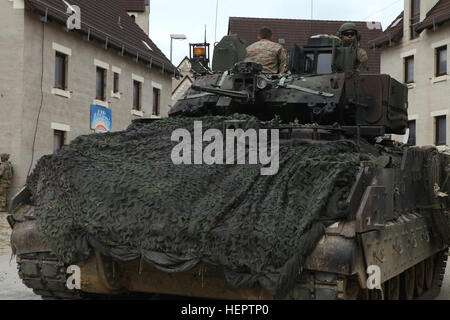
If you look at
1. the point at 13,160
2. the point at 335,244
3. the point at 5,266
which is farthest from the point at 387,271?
the point at 13,160

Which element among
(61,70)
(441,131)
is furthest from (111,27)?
(441,131)

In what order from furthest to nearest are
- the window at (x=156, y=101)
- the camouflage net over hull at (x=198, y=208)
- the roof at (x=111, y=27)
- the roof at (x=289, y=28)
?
1. the roof at (x=289, y=28)
2. the window at (x=156, y=101)
3. the roof at (x=111, y=27)
4. the camouflage net over hull at (x=198, y=208)

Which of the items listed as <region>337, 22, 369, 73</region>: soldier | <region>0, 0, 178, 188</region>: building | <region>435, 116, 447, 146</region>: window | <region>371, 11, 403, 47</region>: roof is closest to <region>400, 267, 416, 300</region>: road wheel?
<region>337, 22, 369, 73</region>: soldier

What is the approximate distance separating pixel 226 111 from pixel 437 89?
56.4 feet

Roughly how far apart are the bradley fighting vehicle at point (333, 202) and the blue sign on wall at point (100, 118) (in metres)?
13.2

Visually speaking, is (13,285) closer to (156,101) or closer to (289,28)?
(156,101)

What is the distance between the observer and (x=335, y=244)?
4559 mm

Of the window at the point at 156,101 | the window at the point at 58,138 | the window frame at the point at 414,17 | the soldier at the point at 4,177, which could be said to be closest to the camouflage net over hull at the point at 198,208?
the soldier at the point at 4,177

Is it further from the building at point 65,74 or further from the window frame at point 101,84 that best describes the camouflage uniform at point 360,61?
the window frame at point 101,84

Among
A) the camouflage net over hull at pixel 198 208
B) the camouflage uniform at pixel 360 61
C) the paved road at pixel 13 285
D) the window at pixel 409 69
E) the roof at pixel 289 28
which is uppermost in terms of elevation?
the roof at pixel 289 28

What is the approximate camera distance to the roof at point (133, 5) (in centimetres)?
2983

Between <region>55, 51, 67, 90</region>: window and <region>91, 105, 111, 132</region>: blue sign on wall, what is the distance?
156 cm

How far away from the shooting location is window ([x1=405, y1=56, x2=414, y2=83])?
969 inches

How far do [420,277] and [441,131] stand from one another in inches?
634
